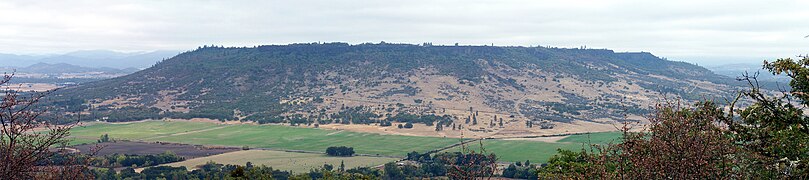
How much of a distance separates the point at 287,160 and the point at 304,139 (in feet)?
64.2

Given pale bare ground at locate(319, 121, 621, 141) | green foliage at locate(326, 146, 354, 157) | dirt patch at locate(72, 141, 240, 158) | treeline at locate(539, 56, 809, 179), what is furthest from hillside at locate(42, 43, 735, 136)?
treeline at locate(539, 56, 809, 179)

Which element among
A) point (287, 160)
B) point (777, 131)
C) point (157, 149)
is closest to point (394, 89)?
point (157, 149)

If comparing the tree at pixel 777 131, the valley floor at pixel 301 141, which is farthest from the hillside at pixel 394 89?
the tree at pixel 777 131

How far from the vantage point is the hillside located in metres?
113

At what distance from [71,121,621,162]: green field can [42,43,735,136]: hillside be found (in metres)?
8.35

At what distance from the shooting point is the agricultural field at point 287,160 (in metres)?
64.5

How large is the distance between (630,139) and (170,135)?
9222 centimetres

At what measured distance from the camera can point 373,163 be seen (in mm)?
67000

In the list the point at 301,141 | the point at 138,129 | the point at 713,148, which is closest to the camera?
the point at 713,148

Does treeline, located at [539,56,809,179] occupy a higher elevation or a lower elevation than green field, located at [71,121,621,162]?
higher

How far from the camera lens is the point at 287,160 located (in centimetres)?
6975

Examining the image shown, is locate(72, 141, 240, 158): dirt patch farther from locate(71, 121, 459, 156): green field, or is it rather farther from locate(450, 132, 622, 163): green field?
locate(450, 132, 622, 163): green field

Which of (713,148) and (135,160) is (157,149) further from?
(713,148)

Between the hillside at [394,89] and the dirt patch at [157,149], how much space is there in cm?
2960
